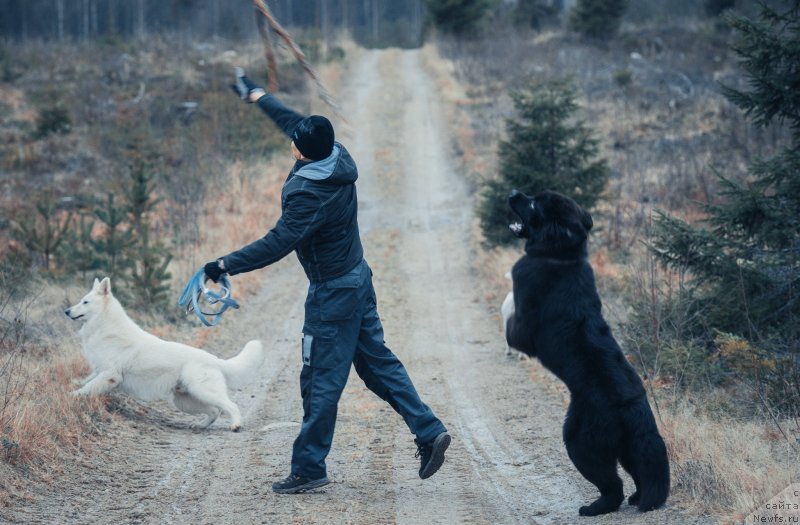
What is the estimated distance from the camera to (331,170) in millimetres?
4902

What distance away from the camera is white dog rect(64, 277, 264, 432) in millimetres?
6641

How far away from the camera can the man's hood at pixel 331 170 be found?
16.0ft

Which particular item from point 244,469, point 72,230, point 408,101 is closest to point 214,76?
point 408,101

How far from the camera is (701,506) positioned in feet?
14.7

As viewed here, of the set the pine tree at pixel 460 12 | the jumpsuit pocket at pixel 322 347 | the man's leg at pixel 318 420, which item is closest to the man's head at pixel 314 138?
the jumpsuit pocket at pixel 322 347

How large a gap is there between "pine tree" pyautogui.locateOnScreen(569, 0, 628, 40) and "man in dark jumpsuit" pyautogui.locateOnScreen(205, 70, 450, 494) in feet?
110

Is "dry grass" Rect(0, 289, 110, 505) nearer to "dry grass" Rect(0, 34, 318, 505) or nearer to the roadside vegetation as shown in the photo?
"dry grass" Rect(0, 34, 318, 505)

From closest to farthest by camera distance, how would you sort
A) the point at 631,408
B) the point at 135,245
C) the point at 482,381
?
the point at 631,408
the point at 482,381
the point at 135,245

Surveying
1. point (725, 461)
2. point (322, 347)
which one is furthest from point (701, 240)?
point (322, 347)

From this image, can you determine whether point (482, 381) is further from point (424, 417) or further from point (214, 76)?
point (214, 76)

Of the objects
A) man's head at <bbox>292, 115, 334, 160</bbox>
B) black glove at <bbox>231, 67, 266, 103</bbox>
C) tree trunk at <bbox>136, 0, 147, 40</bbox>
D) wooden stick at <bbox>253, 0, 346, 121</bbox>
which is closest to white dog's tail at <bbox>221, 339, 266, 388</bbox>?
black glove at <bbox>231, 67, 266, 103</bbox>

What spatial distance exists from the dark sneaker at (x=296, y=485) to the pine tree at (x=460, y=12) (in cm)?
3662

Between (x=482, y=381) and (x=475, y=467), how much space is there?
2671mm

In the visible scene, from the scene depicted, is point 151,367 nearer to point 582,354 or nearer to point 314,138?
point 314,138
